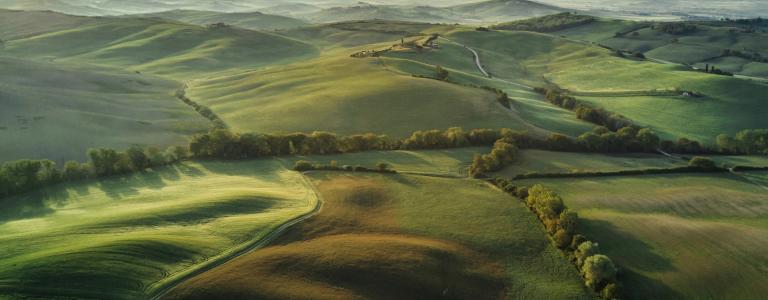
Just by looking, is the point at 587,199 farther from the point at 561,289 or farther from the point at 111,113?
the point at 111,113

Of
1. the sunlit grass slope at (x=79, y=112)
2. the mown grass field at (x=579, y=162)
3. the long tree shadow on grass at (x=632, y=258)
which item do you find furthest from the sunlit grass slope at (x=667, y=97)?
the sunlit grass slope at (x=79, y=112)

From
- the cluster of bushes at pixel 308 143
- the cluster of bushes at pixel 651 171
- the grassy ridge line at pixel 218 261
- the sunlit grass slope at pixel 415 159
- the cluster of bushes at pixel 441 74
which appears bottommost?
the cluster of bushes at pixel 651 171

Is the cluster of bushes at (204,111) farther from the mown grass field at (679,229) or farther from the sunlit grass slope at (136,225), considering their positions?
the mown grass field at (679,229)

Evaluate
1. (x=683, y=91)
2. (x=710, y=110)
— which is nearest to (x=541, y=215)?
(x=710, y=110)

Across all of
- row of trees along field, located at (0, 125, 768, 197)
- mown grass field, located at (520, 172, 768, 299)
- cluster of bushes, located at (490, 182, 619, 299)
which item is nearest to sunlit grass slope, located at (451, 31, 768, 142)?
row of trees along field, located at (0, 125, 768, 197)

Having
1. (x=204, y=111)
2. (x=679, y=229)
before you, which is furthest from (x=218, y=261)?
(x=204, y=111)

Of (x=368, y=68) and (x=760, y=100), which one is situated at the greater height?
(x=368, y=68)
